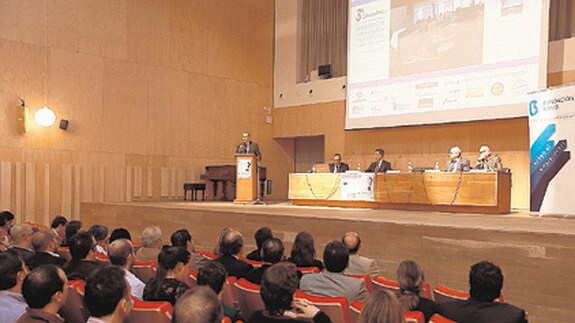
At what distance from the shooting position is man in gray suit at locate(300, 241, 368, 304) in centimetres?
291

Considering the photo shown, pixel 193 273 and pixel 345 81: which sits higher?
pixel 345 81

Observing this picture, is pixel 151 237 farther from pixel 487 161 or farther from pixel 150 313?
pixel 487 161

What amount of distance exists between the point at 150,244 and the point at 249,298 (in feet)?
6.55

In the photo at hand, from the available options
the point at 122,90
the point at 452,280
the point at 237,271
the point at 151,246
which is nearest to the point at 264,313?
the point at 237,271

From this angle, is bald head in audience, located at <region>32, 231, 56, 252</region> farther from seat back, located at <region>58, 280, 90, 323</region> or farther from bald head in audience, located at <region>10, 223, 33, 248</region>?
seat back, located at <region>58, 280, 90, 323</region>

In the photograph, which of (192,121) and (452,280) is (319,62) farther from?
(452,280)

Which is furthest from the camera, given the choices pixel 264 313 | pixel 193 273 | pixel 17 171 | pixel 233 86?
pixel 233 86

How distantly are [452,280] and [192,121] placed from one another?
827 cm

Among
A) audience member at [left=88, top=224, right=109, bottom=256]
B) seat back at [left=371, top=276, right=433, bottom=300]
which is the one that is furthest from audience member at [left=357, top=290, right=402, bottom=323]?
audience member at [left=88, top=224, right=109, bottom=256]

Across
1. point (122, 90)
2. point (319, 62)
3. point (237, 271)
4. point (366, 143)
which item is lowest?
point (237, 271)

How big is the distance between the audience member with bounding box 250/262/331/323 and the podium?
721cm

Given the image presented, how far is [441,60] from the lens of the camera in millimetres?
9789

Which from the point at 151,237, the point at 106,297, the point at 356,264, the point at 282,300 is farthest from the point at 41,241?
the point at 282,300

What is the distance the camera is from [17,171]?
30.5ft
